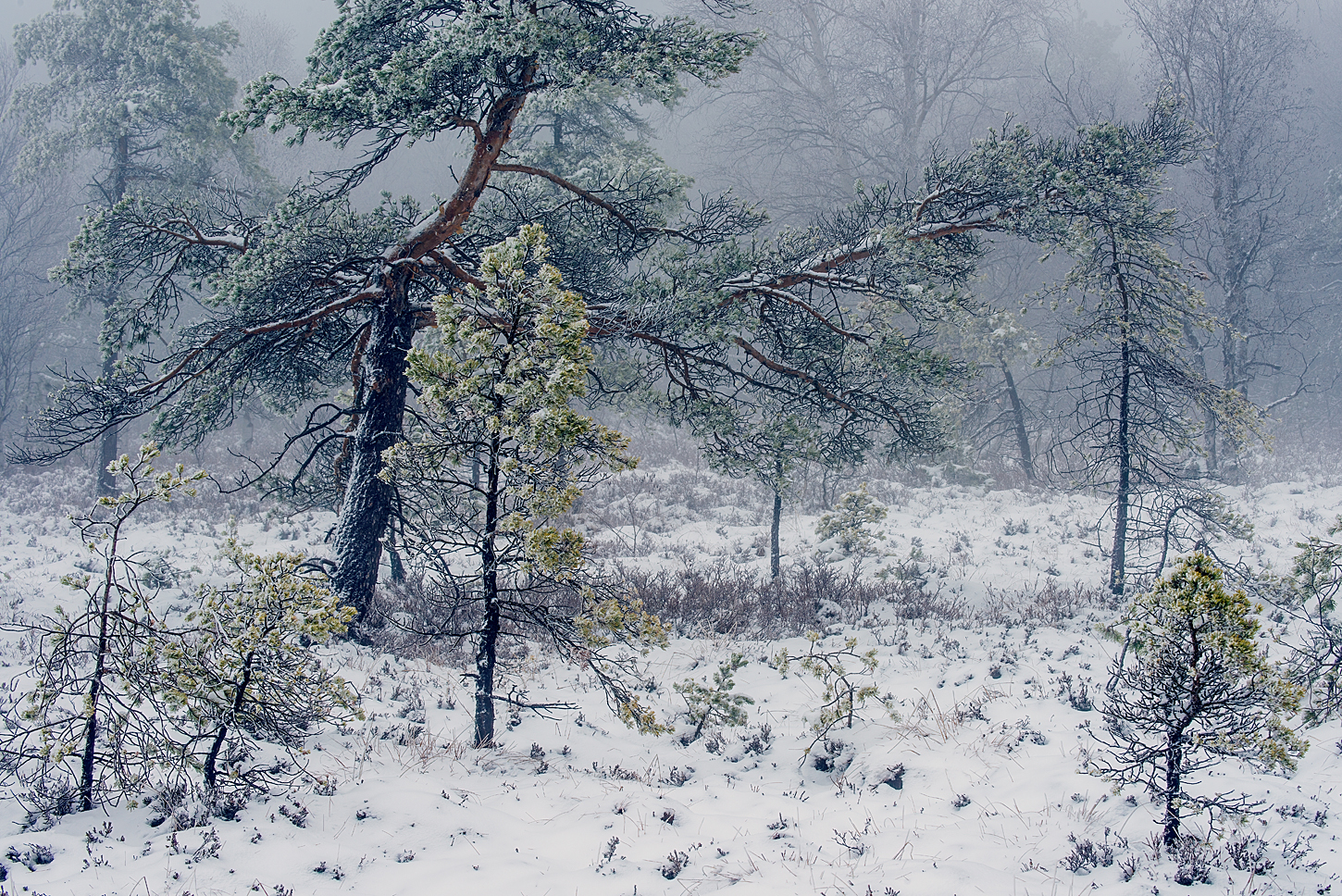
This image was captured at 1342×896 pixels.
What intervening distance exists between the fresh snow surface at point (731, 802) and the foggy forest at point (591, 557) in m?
0.04

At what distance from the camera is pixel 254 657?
154 inches

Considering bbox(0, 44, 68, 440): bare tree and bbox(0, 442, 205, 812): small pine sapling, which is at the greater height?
bbox(0, 44, 68, 440): bare tree

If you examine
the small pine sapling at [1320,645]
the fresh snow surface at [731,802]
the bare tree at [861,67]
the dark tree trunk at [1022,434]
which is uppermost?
the bare tree at [861,67]

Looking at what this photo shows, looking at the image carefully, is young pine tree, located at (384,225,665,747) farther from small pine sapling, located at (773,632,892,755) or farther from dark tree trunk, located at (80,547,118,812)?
small pine sapling, located at (773,632,892,755)

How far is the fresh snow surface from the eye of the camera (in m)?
3.37

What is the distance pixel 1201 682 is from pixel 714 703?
10.7ft

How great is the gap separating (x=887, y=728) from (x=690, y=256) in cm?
510

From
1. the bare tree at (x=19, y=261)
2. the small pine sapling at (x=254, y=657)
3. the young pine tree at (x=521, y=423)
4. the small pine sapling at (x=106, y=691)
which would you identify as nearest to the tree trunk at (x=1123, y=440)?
the young pine tree at (x=521, y=423)

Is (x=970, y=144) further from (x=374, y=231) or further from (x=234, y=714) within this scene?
(x=234, y=714)

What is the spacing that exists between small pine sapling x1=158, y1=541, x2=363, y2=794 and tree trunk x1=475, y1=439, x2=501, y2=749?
0.95 m

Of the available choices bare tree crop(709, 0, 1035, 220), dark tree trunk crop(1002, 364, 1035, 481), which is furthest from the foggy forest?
bare tree crop(709, 0, 1035, 220)

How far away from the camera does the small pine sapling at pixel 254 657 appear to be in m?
3.72

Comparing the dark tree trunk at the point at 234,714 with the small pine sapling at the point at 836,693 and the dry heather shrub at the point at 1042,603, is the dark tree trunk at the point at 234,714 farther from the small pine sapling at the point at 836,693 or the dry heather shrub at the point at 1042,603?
the dry heather shrub at the point at 1042,603

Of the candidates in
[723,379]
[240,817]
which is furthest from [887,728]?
[240,817]
